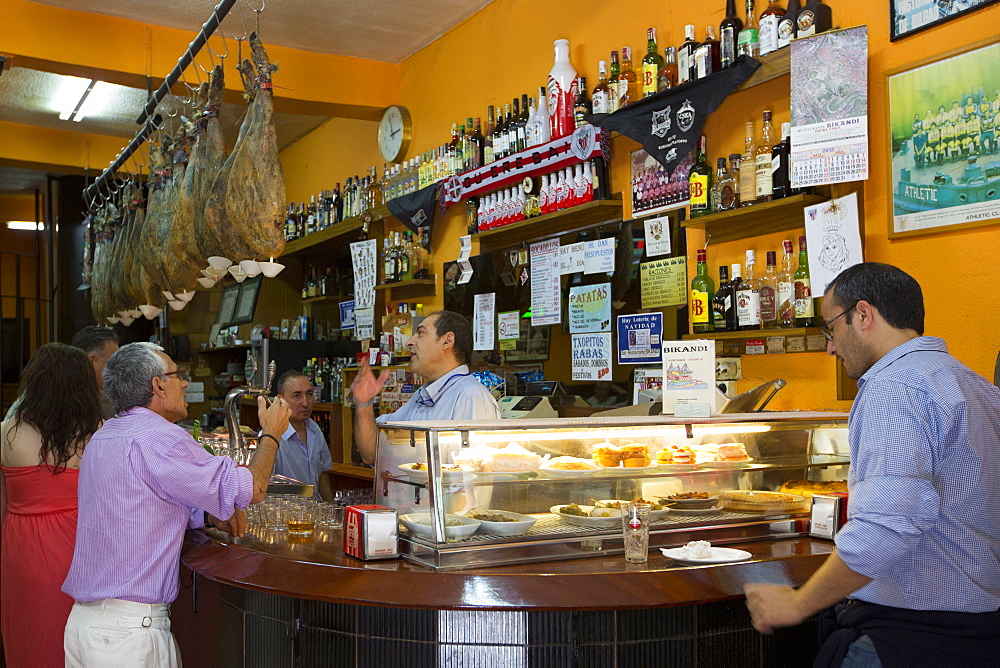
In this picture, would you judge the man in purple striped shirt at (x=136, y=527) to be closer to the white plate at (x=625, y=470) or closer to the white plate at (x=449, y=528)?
the white plate at (x=449, y=528)

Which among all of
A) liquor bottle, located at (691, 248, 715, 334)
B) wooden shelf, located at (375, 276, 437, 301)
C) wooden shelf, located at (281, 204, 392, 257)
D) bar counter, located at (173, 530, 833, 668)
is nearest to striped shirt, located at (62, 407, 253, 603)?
bar counter, located at (173, 530, 833, 668)

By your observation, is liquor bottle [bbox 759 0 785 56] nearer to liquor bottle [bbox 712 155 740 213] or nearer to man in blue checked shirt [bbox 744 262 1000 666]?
liquor bottle [bbox 712 155 740 213]

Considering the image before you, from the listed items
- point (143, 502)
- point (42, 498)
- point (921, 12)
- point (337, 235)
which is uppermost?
point (921, 12)

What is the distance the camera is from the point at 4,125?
8977 millimetres

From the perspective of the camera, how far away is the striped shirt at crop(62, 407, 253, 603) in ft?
9.34

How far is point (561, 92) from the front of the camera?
4.90 m

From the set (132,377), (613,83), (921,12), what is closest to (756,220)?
(921,12)

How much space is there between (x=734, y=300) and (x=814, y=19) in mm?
1174

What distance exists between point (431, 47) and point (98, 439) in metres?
4.47

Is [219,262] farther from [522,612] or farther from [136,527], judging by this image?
[522,612]

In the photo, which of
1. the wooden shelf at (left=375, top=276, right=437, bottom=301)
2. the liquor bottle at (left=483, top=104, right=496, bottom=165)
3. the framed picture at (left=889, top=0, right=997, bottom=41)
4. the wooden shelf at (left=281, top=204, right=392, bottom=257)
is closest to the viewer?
the framed picture at (left=889, top=0, right=997, bottom=41)

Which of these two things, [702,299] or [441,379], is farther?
[702,299]

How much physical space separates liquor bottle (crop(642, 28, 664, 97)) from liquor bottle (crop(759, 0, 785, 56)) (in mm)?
633

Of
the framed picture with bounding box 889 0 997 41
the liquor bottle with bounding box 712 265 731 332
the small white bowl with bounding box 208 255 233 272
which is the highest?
the framed picture with bounding box 889 0 997 41
